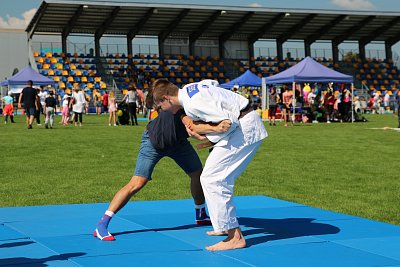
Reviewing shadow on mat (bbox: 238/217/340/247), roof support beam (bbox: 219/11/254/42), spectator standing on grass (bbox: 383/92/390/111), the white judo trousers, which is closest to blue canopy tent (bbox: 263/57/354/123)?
roof support beam (bbox: 219/11/254/42)

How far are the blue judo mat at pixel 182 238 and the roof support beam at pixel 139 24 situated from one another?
40.6 metres

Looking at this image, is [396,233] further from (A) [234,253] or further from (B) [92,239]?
(B) [92,239]

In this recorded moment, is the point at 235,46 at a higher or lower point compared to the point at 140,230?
higher

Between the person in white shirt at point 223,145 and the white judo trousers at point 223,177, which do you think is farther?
the white judo trousers at point 223,177

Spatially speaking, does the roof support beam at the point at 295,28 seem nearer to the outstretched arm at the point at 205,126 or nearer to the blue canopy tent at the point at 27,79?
the blue canopy tent at the point at 27,79

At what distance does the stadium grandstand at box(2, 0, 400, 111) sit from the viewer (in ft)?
162

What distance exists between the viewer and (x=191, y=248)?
22.3 ft

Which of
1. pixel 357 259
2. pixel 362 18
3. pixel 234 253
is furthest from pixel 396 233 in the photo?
pixel 362 18

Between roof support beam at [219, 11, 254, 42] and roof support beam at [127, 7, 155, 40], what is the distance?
22.4 feet

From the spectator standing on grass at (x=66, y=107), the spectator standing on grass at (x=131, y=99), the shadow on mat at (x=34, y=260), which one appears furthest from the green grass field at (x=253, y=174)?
the spectator standing on grass at (x=66, y=107)

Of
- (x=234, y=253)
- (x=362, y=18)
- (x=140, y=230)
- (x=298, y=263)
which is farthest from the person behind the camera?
(x=362, y=18)

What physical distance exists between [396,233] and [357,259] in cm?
140

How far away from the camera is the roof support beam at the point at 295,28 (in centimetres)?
5319

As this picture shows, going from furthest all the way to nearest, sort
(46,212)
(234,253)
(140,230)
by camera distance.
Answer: (46,212) → (140,230) → (234,253)
